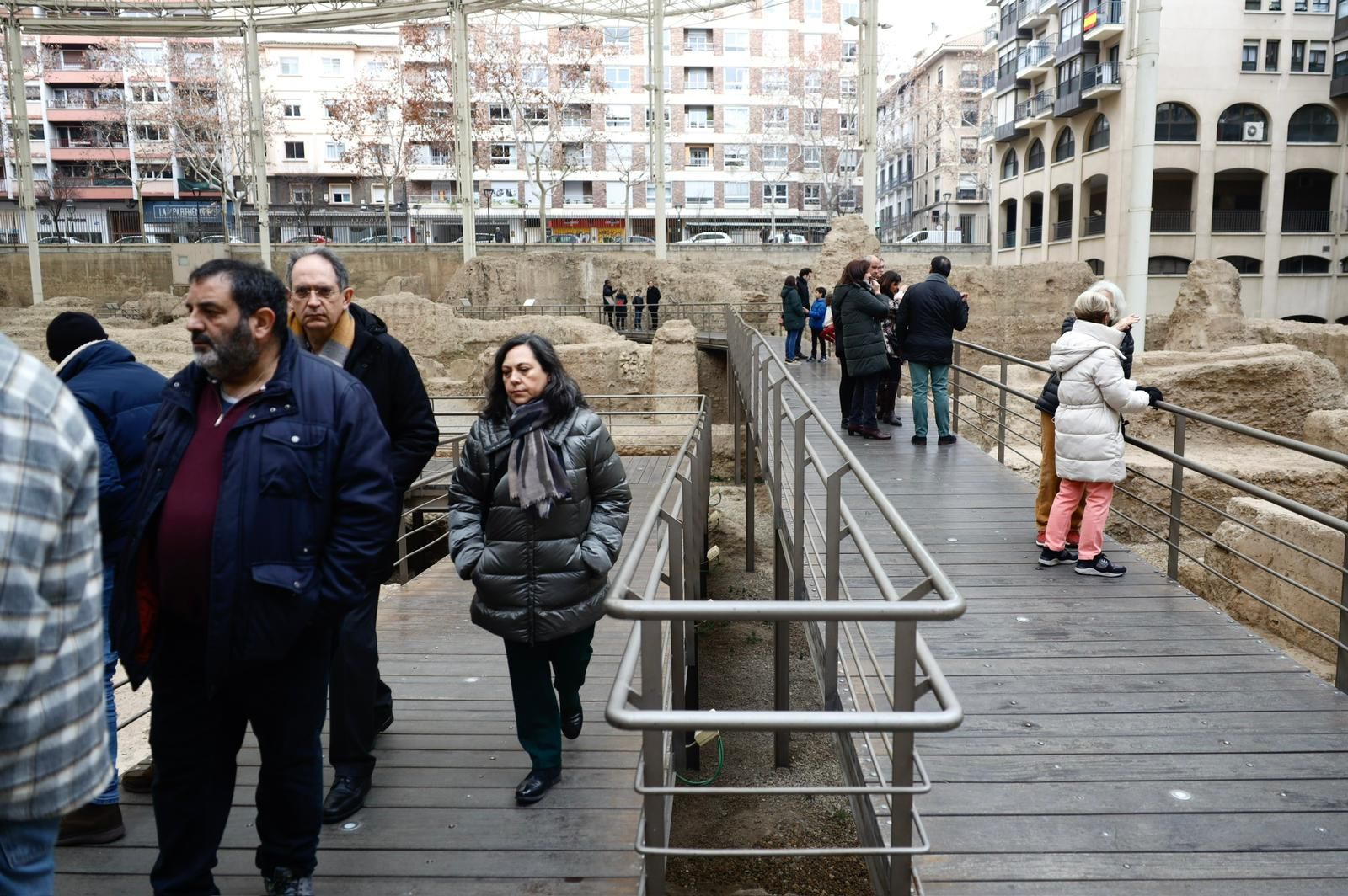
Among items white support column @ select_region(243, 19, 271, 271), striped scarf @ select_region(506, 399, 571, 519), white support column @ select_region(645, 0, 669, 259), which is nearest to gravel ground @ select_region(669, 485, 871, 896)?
striped scarf @ select_region(506, 399, 571, 519)

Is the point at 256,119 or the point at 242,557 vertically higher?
the point at 256,119

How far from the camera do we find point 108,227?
196 feet

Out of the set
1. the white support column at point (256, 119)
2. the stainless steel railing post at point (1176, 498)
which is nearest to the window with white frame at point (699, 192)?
the white support column at point (256, 119)

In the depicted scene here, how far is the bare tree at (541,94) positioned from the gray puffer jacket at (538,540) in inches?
1698

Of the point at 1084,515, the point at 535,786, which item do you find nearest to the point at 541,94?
the point at 1084,515

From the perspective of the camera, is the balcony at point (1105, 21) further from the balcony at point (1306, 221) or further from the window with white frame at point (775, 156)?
the window with white frame at point (775, 156)

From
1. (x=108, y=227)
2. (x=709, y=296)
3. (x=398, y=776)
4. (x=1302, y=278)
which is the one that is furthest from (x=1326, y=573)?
(x=108, y=227)

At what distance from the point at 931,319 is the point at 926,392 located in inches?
36.7

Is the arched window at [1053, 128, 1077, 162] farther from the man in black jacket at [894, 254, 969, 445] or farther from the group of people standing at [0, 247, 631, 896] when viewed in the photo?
the group of people standing at [0, 247, 631, 896]

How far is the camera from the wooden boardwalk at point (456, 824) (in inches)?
135

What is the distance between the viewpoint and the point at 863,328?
9625mm

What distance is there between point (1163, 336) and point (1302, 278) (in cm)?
1852

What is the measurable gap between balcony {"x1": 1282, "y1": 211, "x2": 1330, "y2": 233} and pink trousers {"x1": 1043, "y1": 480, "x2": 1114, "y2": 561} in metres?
42.0

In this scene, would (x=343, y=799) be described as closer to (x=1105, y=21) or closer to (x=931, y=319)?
(x=931, y=319)
